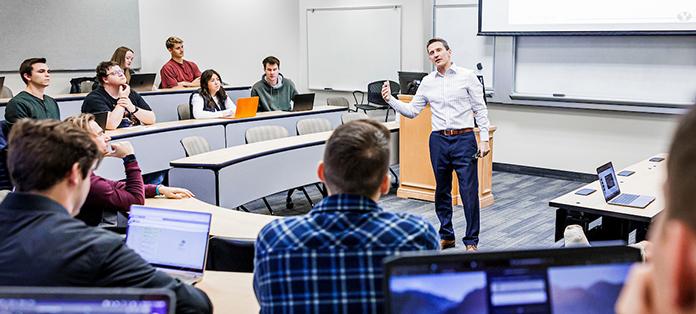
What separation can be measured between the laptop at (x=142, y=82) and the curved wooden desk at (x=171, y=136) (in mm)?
1918

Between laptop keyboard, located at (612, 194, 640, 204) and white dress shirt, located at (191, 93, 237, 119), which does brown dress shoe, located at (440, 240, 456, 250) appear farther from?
white dress shirt, located at (191, 93, 237, 119)

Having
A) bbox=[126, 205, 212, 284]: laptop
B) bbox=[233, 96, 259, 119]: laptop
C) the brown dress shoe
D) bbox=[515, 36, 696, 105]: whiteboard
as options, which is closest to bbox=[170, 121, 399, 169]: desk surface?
bbox=[233, 96, 259, 119]: laptop

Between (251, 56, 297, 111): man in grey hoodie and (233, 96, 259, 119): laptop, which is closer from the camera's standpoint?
(233, 96, 259, 119): laptop

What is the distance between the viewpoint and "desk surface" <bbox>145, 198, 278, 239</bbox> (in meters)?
3.19

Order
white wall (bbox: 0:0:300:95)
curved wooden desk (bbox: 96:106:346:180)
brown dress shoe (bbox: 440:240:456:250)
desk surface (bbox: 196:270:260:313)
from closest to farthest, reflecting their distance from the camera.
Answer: desk surface (bbox: 196:270:260:313) < brown dress shoe (bbox: 440:240:456:250) < curved wooden desk (bbox: 96:106:346:180) < white wall (bbox: 0:0:300:95)

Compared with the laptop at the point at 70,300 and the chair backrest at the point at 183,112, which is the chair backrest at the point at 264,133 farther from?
the laptop at the point at 70,300

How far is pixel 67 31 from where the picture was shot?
836 cm

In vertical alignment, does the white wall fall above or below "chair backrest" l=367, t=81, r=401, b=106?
above

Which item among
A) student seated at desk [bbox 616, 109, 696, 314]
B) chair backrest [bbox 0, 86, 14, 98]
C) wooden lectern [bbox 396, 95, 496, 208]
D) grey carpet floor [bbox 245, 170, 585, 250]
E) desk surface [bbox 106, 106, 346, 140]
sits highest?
student seated at desk [bbox 616, 109, 696, 314]

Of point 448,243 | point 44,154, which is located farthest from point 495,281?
point 448,243

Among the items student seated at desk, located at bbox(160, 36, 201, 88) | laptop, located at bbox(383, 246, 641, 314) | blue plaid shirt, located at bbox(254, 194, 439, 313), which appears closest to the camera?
laptop, located at bbox(383, 246, 641, 314)

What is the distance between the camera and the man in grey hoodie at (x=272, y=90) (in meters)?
7.29

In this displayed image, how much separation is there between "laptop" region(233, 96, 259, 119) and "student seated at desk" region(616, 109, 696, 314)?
6.24m

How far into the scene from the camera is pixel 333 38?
10.1m
